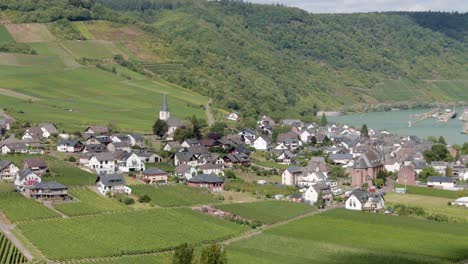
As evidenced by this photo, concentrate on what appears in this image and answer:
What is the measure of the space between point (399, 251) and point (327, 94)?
99888 mm

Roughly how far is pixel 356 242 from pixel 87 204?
1448 cm

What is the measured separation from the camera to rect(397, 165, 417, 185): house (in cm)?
5622

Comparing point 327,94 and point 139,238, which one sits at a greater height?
point 327,94

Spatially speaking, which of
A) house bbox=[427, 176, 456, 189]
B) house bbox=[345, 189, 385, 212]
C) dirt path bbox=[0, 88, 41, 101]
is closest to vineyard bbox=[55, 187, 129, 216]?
house bbox=[345, 189, 385, 212]

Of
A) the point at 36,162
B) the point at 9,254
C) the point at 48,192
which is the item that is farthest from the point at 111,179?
the point at 9,254

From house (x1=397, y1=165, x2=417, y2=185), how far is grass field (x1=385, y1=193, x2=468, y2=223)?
166 inches

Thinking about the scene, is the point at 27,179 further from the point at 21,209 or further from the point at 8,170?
the point at 21,209

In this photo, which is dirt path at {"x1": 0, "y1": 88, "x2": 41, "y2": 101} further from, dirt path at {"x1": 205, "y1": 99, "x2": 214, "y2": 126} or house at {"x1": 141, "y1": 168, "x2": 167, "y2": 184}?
house at {"x1": 141, "y1": 168, "x2": 167, "y2": 184}

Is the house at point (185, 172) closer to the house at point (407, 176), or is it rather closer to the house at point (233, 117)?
the house at point (407, 176)

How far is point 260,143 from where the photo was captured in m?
70.8

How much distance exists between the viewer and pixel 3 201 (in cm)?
4328

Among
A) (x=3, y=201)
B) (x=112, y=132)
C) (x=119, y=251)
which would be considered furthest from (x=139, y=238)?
(x=112, y=132)

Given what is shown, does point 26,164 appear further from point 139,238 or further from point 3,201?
point 139,238

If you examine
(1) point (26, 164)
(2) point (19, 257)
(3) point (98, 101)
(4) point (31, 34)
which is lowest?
(2) point (19, 257)
